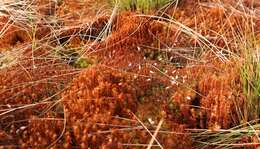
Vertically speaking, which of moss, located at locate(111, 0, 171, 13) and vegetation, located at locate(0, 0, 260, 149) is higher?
moss, located at locate(111, 0, 171, 13)

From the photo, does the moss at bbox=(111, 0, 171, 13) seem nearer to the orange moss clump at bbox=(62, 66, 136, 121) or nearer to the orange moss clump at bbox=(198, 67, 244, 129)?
the orange moss clump at bbox=(62, 66, 136, 121)

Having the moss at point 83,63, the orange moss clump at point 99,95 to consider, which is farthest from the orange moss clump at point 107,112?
the moss at point 83,63

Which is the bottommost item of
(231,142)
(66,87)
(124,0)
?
(231,142)

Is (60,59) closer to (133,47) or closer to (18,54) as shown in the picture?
(18,54)

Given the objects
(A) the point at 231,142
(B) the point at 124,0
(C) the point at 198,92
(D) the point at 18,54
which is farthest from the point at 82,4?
(A) the point at 231,142

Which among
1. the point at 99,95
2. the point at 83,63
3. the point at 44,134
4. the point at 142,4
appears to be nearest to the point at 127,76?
the point at 99,95

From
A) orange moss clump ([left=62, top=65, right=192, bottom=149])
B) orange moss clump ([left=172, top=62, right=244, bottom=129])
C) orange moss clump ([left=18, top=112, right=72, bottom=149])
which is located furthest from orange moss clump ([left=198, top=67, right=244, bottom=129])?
orange moss clump ([left=18, top=112, right=72, bottom=149])

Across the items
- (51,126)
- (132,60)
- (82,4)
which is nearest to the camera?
(51,126)

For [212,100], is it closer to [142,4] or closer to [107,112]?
[107,112]

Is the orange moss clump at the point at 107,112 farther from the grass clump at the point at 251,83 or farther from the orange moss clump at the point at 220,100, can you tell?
the grass clump at the point at 251,83

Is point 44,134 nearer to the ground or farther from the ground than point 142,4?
nearer to the ground

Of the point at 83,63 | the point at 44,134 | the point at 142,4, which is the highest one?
the point at 142,4
